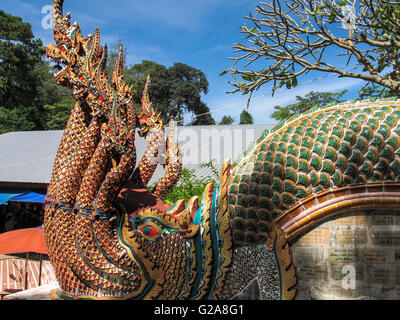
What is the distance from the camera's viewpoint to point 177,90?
72.4 feet

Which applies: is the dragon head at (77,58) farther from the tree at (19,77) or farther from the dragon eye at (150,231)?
the tree at (19,77)

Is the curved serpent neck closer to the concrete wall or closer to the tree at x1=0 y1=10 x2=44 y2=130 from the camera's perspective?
the concrete wall

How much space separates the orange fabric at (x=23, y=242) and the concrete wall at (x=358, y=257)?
4.38m

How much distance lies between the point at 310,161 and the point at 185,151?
8.24 metres

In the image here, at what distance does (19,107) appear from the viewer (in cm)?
2169

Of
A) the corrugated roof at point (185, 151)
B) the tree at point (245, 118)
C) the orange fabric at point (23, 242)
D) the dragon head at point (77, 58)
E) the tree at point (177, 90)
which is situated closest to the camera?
the dragon head at point (77, 58)

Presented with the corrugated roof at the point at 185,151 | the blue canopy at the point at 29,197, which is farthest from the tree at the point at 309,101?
the blue canopy at the point at 29,197

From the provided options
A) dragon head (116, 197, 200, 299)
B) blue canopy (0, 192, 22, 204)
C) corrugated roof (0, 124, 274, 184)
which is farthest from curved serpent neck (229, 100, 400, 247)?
blue canopy (0, 192, 22, 204)

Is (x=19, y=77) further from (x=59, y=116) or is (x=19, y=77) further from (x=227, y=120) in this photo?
(x=227, y=120)

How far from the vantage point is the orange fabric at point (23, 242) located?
228 inches

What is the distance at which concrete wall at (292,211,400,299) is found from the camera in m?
3.03

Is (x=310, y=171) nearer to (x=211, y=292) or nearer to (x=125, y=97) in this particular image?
(x=211, y=292)
